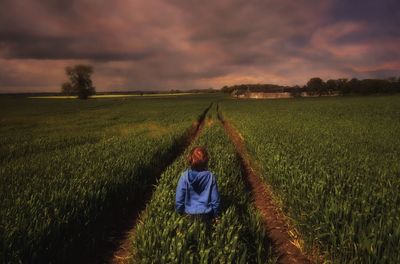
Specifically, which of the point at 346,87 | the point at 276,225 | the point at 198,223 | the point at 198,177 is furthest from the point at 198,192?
the point at 346,87

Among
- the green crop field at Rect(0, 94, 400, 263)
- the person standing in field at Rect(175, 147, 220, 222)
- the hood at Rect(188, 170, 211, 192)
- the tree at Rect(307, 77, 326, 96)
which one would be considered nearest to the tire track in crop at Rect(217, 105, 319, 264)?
the green crop field at Rect(0, 94, 400, 263)

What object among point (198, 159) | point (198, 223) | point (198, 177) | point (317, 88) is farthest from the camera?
point (317, 88)

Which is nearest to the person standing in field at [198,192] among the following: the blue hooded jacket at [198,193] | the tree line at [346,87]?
the blue hooded jacket at [198,193]

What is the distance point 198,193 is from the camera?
525 centimetres

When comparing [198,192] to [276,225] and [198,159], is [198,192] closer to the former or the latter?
[198,159]

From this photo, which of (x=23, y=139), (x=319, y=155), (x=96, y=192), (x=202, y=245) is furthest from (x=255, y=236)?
(x=23, y=139)

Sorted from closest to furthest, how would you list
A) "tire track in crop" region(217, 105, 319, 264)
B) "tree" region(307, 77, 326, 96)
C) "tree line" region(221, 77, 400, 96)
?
"tire track in crop" region(217, 105, 319, 264) → "tree line" region(221, 77, 400, 96) → "tree" region(307, 77, 326, 96)

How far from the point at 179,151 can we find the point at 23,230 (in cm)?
1148

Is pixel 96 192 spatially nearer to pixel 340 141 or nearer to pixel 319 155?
pixel 319 155

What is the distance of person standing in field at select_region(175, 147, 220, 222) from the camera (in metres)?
5.10

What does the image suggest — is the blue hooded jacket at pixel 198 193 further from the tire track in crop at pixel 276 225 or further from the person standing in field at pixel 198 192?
the tire track in crop at pixel 276 225

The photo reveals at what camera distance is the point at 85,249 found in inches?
218

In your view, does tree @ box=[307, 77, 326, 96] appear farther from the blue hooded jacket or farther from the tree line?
the blue hooded jacket

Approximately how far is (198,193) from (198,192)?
2cm
